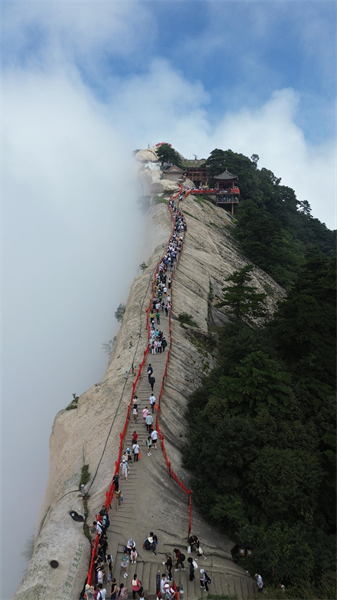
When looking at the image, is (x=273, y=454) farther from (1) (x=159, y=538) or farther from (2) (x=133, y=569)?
(2) (x=133, y=569)

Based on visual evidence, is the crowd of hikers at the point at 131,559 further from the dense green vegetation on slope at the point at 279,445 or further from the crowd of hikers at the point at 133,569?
the dense green vegetation on slope at the point at 279,445

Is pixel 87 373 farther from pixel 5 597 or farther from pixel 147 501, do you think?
pixel 147 501

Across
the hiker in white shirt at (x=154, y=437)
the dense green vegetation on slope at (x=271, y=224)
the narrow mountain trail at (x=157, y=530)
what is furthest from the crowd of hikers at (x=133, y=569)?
the dense green vegetation on slope at (x=271, y=224)

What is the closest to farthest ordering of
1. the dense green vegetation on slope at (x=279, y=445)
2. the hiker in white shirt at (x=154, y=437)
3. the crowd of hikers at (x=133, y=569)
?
the crowd of hikers at (x=133, y=569) → the dense green vegetation on slope at (x=279, y=445) → the hiker in white shirt at (x=154, y=437)

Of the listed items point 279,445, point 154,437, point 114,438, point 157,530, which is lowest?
point 157,530

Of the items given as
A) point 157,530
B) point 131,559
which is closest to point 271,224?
point 157,530
